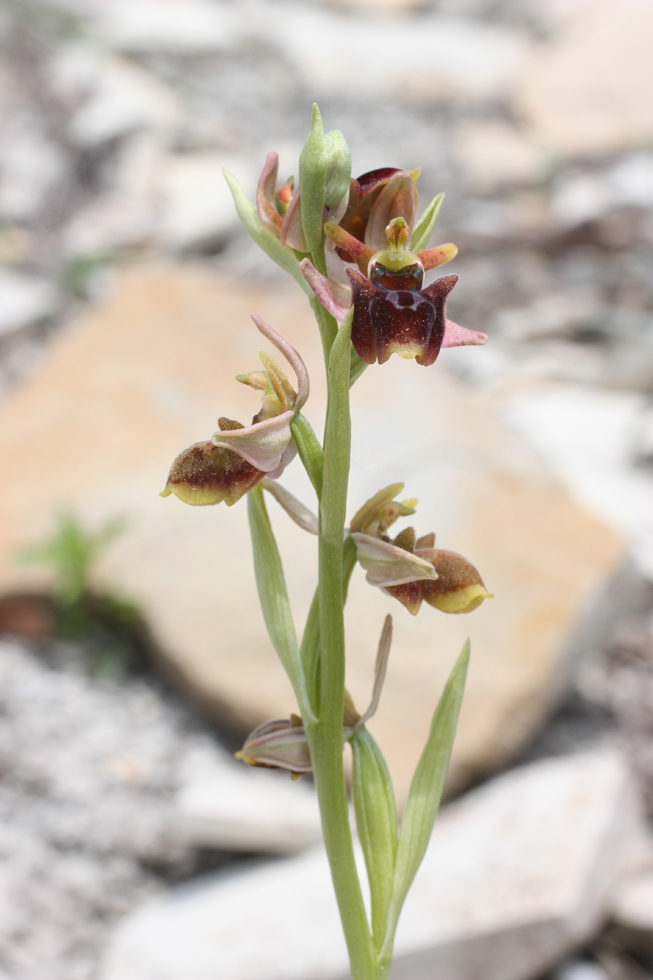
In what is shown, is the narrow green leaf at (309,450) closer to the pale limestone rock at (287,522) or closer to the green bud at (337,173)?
the green bud at (337,173)

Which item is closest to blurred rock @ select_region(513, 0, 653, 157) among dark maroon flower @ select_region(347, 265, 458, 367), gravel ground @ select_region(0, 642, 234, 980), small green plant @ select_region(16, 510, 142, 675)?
small green plant @ select_region(16, 510, 142, 675)

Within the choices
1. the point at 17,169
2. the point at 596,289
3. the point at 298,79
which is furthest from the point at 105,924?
the point at 298,79

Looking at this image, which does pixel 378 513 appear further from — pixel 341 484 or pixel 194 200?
pixel 194 200

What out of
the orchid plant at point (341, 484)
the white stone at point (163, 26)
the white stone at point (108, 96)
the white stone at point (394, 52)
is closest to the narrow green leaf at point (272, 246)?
the orchid plant at point (341, 484)

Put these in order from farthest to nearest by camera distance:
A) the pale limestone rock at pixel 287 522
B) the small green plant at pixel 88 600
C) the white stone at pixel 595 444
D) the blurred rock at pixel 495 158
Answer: the blurred rock at pixel 495 158, the white stone at pixel 595 444, the small green plant at pixel 88 600, the pale limestone rock at pixel 287 522

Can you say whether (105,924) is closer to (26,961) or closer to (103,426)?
(26,961)
